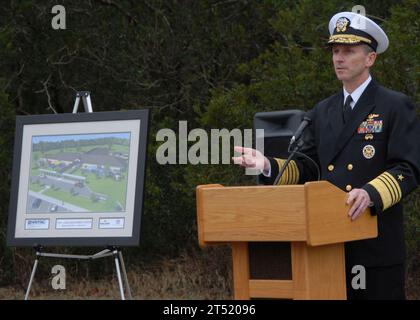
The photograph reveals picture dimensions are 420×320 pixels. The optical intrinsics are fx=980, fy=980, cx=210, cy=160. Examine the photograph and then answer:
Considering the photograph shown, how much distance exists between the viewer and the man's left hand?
13.1ft

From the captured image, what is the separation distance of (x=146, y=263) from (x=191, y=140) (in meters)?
1.67

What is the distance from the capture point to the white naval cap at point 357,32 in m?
4.45

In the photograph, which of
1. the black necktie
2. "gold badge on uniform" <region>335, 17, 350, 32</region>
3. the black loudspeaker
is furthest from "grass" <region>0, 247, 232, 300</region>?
"gold badge on uniform" <region>335, 17, 350, 32</region>

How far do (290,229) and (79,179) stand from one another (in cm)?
310

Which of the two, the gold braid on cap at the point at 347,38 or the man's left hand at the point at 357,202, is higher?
the gold braid on cap at the point at 347,38

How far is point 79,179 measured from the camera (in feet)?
22.0

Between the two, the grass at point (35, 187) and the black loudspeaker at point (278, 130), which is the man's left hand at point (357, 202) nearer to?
the black loudspeaker at point (278, 130)

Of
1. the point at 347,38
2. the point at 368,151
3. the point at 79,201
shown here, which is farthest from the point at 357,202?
the point at 79,201

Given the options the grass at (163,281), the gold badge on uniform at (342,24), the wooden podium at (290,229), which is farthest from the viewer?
the grass at (163,281)

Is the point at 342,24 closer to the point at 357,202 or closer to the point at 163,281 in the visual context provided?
the point at 357,202

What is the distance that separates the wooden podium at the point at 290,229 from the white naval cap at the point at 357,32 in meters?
0.83

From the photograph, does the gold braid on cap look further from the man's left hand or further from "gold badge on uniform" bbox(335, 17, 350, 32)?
the man's left hand

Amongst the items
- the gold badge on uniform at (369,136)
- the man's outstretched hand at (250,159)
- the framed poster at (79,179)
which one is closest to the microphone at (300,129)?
the man's outstretched hand at (250,159)

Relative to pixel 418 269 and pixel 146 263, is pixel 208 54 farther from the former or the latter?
pixel 418 269
